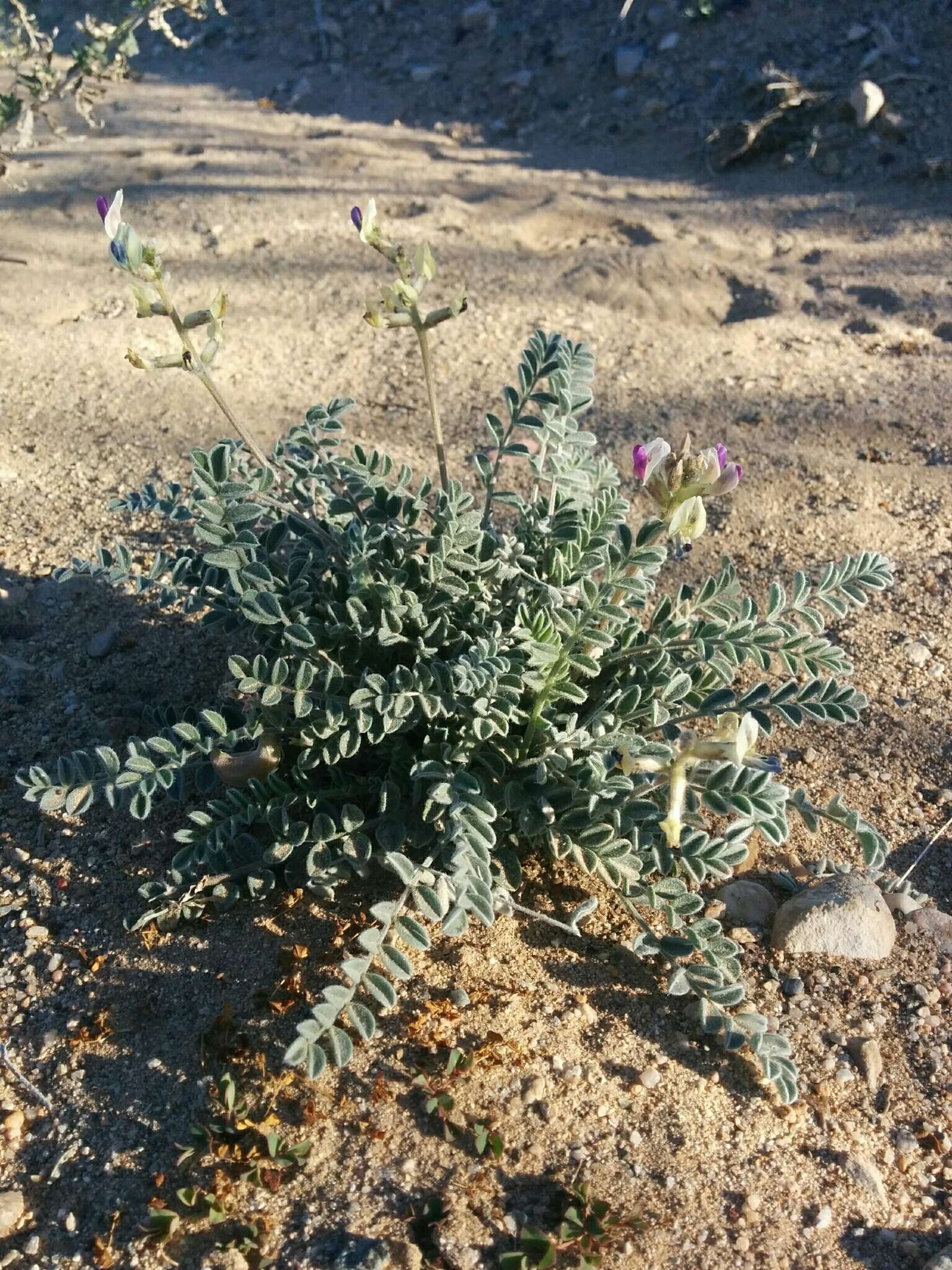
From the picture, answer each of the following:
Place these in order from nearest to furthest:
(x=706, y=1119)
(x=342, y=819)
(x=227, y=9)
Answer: (x=706, y=1119) < (x=342, y=819) < (x=227, y=9)

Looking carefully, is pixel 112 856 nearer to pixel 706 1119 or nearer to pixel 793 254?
pixel 706 1119

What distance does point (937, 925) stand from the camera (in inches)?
95.7

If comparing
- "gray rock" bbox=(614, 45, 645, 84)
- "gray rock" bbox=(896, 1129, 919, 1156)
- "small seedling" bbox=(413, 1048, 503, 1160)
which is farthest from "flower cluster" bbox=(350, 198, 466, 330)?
"gray rock" bbox=(614, 45, 645, 84)

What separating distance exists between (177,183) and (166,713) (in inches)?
→ 177

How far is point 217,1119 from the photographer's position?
80.1 inches

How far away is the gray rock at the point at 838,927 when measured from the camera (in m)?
2.35

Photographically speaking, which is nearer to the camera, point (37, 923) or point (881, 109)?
point (37, 923)

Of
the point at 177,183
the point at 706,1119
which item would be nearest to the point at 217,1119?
the point at 706,1119

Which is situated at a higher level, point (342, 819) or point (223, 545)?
point (223, 545)

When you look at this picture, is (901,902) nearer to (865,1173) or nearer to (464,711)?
(865,1173)

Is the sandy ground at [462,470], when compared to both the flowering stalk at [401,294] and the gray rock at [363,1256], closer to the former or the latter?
the gray rock at [363,1256]

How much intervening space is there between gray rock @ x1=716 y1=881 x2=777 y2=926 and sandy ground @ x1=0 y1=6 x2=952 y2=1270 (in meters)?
0.11

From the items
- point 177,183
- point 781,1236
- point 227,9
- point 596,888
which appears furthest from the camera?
point 227,9

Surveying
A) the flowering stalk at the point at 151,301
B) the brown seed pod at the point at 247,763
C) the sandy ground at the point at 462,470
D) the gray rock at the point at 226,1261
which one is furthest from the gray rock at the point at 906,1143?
the flowering stalk at the point at 151,301
